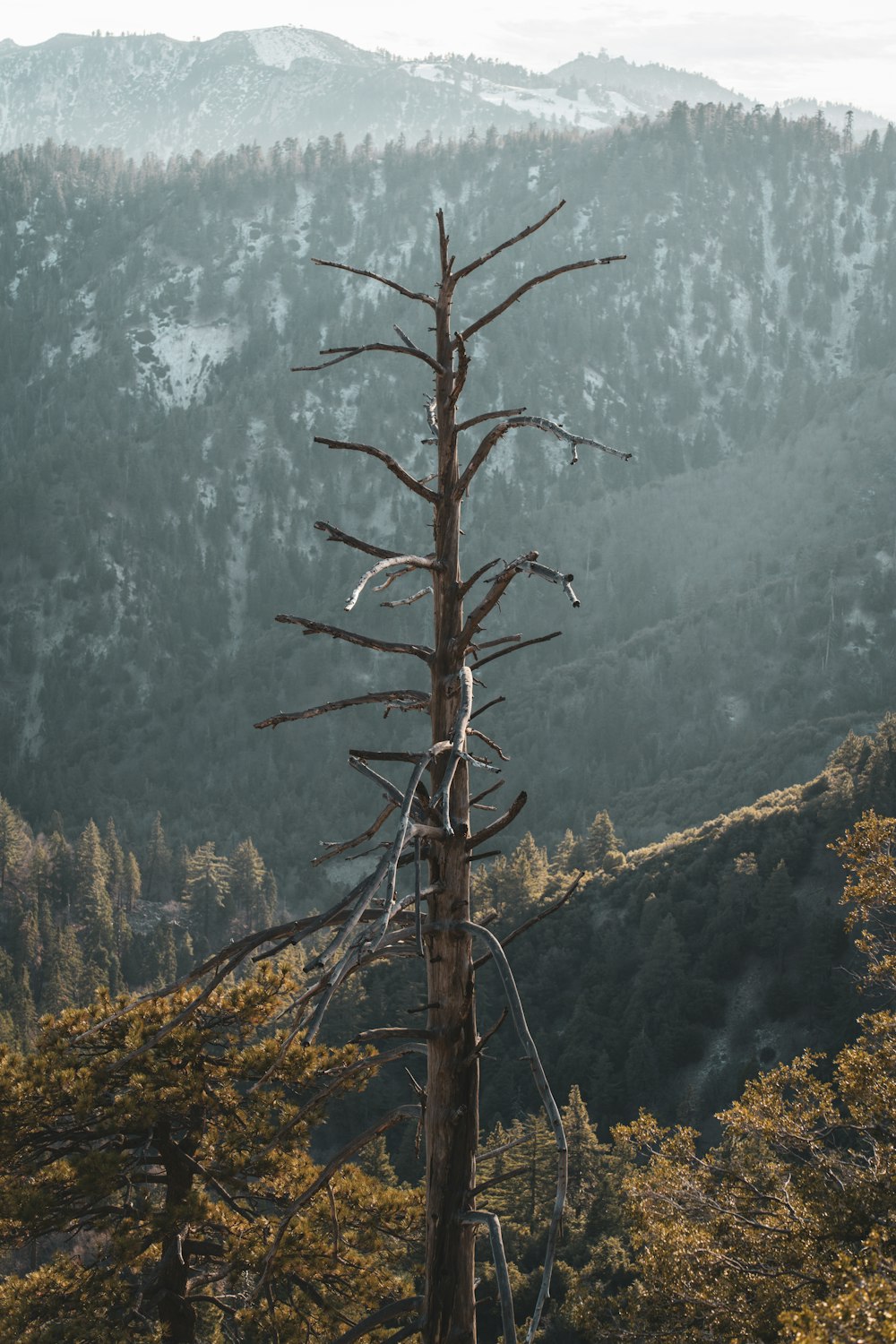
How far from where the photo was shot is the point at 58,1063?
14688 millimetres

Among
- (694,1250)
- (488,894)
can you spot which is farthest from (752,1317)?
(488,894)

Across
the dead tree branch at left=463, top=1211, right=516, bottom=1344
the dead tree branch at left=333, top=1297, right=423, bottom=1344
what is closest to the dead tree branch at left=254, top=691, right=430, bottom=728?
the dead tree branch at left=463, top=1211, right=516, bottom=1344

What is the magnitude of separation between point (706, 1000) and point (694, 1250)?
233 feet

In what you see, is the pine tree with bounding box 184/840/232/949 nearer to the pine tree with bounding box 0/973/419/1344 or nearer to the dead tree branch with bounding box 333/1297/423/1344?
the pine tree with bounding box 0/973/419/1344

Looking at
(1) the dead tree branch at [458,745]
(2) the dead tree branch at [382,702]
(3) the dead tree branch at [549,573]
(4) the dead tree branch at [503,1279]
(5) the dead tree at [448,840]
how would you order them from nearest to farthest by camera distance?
(4) the dead tree branch at [503,1279]
(1) the dead tree branch at [458,745]
(3) the dead tree branch at [549,573]
(5) the dead tree at [448,840]
(2) the dead tree branch at [382,702]

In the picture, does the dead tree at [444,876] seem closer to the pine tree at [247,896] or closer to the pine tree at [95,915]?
the pine tree at [95,915]

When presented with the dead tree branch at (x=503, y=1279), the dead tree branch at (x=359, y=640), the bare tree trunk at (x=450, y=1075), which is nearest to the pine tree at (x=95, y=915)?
the bare tree trunk at (x=450, y=1075)

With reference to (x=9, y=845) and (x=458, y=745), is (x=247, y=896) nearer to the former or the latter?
(x=9, y=845)

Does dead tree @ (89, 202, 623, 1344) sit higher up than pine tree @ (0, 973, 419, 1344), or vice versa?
dead tree @ (89, 202, 623, 1344)

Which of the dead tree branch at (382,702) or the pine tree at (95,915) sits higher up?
the dead tree branch at (382,702)

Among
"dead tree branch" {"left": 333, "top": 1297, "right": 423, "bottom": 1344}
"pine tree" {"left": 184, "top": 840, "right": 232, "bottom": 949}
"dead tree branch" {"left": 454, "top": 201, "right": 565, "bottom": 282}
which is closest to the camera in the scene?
"dead tree branch" {"left": 454, "top": 201, "right": 565, "bottom": 282}

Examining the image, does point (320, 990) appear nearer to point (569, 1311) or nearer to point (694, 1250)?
point (694, 1250)

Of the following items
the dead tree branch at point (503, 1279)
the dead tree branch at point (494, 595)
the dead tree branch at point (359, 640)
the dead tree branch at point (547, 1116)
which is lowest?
the dead tree branch at point (503, 1279)

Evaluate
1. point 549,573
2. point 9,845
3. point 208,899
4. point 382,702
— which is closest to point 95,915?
point 9,845
